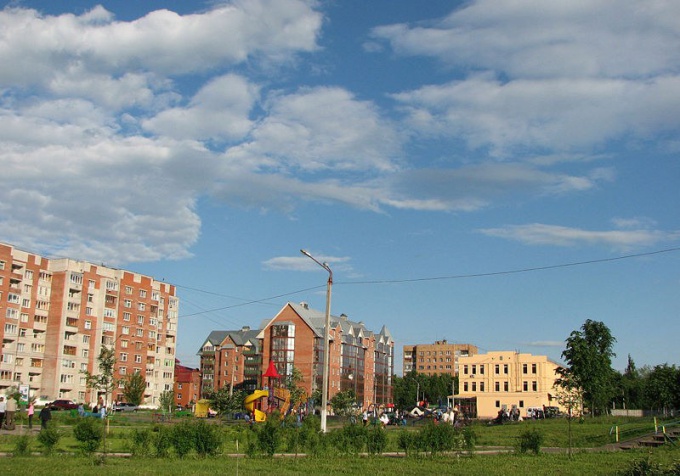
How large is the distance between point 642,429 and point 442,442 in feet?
61.4

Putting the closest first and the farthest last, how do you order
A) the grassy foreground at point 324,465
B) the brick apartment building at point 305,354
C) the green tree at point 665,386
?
1. the grassy foreground at point 324,465
2. the green tree at point 665,386
3. the brick apartment building at point 305,354

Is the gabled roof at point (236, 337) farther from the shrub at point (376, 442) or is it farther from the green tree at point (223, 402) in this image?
the shrub at point (376, 442)

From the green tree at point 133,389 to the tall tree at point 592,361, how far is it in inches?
2497

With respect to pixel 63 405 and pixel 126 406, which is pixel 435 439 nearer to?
pixel 63 405

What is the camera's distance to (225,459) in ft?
72.0

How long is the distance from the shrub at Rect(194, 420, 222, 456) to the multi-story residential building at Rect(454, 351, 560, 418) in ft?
266

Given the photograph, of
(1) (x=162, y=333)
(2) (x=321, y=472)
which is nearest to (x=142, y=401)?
(1) (x=162, y=333)

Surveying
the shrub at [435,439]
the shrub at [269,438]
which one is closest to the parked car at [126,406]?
the shrub at [269,438]

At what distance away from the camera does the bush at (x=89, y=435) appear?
20750mm

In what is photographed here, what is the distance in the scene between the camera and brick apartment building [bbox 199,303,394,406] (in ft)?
384

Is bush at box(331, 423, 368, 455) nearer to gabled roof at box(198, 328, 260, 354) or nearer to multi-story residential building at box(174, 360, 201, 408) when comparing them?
gabled roof at box(198, 328, 260, 354)

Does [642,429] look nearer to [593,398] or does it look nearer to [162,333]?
[593,398]

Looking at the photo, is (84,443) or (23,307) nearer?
(84,443)

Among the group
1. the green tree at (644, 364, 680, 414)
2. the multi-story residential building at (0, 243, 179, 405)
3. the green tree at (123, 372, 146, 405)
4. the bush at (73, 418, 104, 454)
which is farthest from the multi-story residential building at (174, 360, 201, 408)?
the bush at (73, 418, 104, 454)
